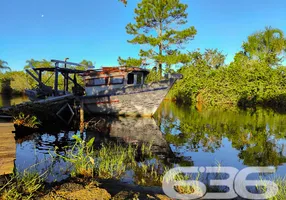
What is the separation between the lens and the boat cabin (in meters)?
17.5

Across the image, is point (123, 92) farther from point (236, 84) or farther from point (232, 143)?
point (236, 84)

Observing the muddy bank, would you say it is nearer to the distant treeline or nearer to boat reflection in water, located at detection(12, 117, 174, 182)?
boat reflection in water, located at detection(12, 117, 174, 182)

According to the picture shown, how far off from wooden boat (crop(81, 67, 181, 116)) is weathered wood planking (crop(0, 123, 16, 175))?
10894mm

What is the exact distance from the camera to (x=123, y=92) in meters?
17.2

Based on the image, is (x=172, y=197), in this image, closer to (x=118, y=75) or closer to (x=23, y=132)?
(x=23, y=132)

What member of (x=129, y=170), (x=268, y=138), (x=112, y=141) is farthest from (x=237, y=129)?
(x=129, y=170)

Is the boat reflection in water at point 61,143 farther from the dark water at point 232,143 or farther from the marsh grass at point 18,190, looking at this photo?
the marsh grass at point 18,190

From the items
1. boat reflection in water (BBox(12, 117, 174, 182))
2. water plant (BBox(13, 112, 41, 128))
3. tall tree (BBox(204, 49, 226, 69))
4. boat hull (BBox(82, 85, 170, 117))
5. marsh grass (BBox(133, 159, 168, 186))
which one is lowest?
marsh grass (BBox(133, 159, 168, 186))

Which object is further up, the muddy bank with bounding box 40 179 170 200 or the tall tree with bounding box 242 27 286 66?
the tall tree with bounding box 242 27 286 66

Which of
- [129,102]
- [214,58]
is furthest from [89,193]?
[214,58]

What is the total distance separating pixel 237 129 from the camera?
40.4 feet

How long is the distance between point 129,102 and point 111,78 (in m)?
2.06

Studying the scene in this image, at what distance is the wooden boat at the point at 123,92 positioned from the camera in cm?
1728

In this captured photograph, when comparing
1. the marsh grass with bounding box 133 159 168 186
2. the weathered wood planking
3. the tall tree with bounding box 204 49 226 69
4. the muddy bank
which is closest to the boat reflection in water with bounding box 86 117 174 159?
the marsh grass with bounding box 133 159 168 186
